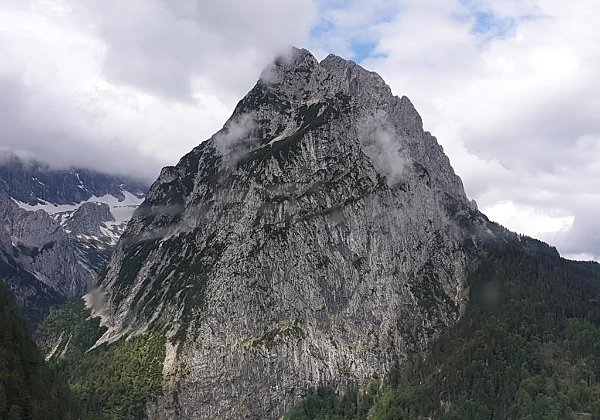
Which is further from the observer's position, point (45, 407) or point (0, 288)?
point (0, 288)

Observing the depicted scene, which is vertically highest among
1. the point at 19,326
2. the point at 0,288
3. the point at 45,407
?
the point at 0,288

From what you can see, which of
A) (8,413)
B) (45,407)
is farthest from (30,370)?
(8,413)

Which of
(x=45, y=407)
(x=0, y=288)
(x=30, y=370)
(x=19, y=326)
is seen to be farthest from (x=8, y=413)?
(x=0, y=288)

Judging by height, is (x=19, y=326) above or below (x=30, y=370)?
above

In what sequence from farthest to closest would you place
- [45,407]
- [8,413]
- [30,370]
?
[30,370]
[45,407]
[8,413]

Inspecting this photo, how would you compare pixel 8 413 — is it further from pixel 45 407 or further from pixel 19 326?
pixel 19 326

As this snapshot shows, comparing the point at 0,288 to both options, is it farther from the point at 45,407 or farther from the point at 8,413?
the point at 8,413

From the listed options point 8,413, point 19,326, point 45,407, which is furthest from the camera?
point 19,326
